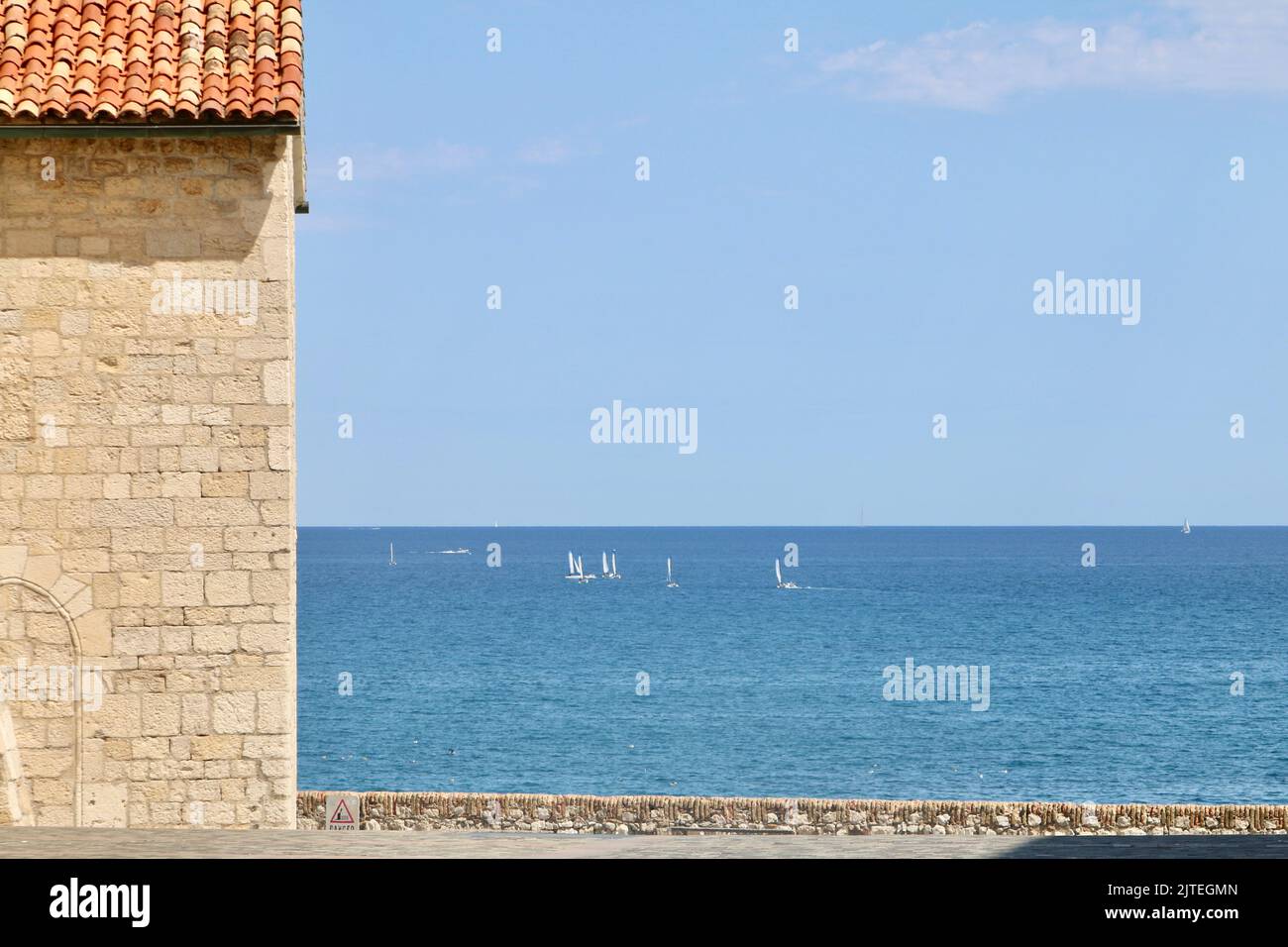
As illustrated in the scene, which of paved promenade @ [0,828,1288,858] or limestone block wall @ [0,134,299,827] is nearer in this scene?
paved promenade @ [0,828,1288,858]

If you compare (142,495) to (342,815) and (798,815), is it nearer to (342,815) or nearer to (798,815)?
(342,815)

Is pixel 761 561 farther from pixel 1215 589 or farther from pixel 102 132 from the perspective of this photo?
pixel 102 132

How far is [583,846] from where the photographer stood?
9773mm

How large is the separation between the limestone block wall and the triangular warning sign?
5744mm

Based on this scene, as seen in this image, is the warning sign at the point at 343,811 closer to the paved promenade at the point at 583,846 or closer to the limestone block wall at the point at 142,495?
the limestone block wall at the point at 142,495

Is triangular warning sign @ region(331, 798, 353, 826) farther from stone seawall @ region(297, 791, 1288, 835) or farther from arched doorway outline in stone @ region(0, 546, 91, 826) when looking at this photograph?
arched doorway outline in stone @ region(0, 546, 91, 826)

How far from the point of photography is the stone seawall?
21203 millimetres

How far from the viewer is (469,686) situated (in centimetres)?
7131

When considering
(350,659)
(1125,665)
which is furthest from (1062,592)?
(350,659)

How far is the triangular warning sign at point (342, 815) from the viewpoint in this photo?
1784 cm

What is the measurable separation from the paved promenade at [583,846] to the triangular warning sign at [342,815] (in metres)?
6.91
